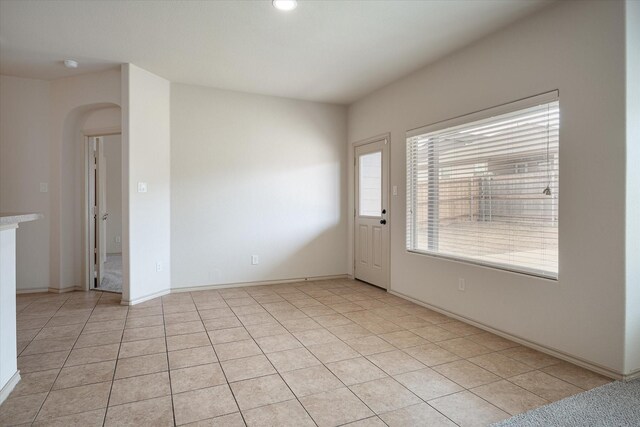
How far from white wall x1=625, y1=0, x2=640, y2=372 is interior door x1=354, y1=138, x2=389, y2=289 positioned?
2666mm

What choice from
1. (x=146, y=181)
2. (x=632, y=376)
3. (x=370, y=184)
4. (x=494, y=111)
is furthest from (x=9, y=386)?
(x=370, y=184)

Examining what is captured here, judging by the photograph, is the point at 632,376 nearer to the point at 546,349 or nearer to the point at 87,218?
the point at 546,349

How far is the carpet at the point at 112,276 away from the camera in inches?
198

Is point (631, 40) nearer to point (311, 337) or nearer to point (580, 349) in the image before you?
point (580, 349)

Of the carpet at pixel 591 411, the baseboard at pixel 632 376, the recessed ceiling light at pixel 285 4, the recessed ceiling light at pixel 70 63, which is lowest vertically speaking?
the carpet at pixel 591 411

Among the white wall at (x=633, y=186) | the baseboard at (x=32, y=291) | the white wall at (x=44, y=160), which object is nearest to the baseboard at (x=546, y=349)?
the white wall at (x=633, y=186)

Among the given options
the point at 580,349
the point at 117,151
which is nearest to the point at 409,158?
the point at 580,349

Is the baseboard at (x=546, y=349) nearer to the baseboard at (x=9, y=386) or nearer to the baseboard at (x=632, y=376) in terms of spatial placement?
the baseboard at (x=632, y=376)

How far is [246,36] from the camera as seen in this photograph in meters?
3.39

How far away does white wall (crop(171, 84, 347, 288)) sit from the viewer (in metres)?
4.82

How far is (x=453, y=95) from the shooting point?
3693 millimetres

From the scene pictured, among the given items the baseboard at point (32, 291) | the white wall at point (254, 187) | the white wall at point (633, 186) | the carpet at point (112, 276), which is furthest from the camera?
the carpet at point (112, 276)

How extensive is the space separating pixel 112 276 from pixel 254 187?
111 inches

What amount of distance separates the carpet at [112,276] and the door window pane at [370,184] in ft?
11.8
